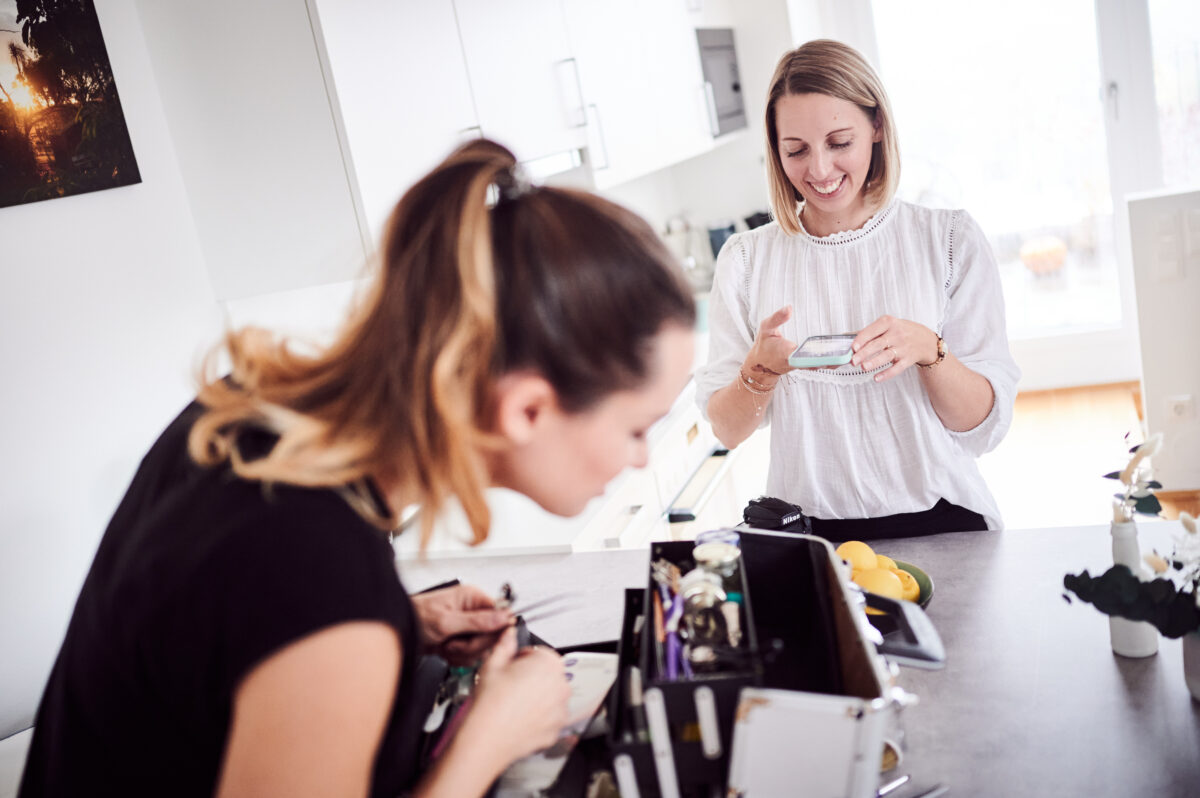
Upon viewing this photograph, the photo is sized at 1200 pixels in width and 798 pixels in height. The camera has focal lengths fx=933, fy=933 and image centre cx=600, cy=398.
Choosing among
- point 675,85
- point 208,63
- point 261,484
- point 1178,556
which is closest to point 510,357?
point 261,484

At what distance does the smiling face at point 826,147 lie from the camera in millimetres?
1629

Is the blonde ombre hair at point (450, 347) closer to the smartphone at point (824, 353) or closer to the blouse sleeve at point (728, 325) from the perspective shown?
the smartphone at point (824, 353)

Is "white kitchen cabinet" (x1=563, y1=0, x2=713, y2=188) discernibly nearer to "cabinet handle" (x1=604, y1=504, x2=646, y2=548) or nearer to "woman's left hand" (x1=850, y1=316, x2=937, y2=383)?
"cabinet handle" (x1=604, y1=504, x2=646, y2=548)

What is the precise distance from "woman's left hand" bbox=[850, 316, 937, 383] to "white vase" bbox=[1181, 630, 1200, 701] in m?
0.59

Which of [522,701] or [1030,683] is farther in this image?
[1030,683]

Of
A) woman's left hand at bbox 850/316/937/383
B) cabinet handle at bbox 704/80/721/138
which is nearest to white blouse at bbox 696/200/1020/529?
woman's left hand at bbox 850/316/937/383

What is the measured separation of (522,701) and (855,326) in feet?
3.65

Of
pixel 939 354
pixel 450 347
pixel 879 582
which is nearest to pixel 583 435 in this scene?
pixel 450 347

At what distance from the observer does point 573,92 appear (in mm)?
2406

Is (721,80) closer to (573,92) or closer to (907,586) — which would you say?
(573,92)

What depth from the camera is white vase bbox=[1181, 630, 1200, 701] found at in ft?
3.08

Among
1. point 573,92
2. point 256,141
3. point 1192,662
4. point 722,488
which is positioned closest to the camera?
point 1192,662

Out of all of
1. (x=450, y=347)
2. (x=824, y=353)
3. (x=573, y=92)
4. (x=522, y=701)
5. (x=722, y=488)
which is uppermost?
(x=573, y=92)

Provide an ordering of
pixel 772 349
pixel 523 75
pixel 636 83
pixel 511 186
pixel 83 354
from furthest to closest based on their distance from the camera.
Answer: pixel 636 83 < pixel 523 75 < pixel 83 354 < pixel 772 349 < pixel 511 186
